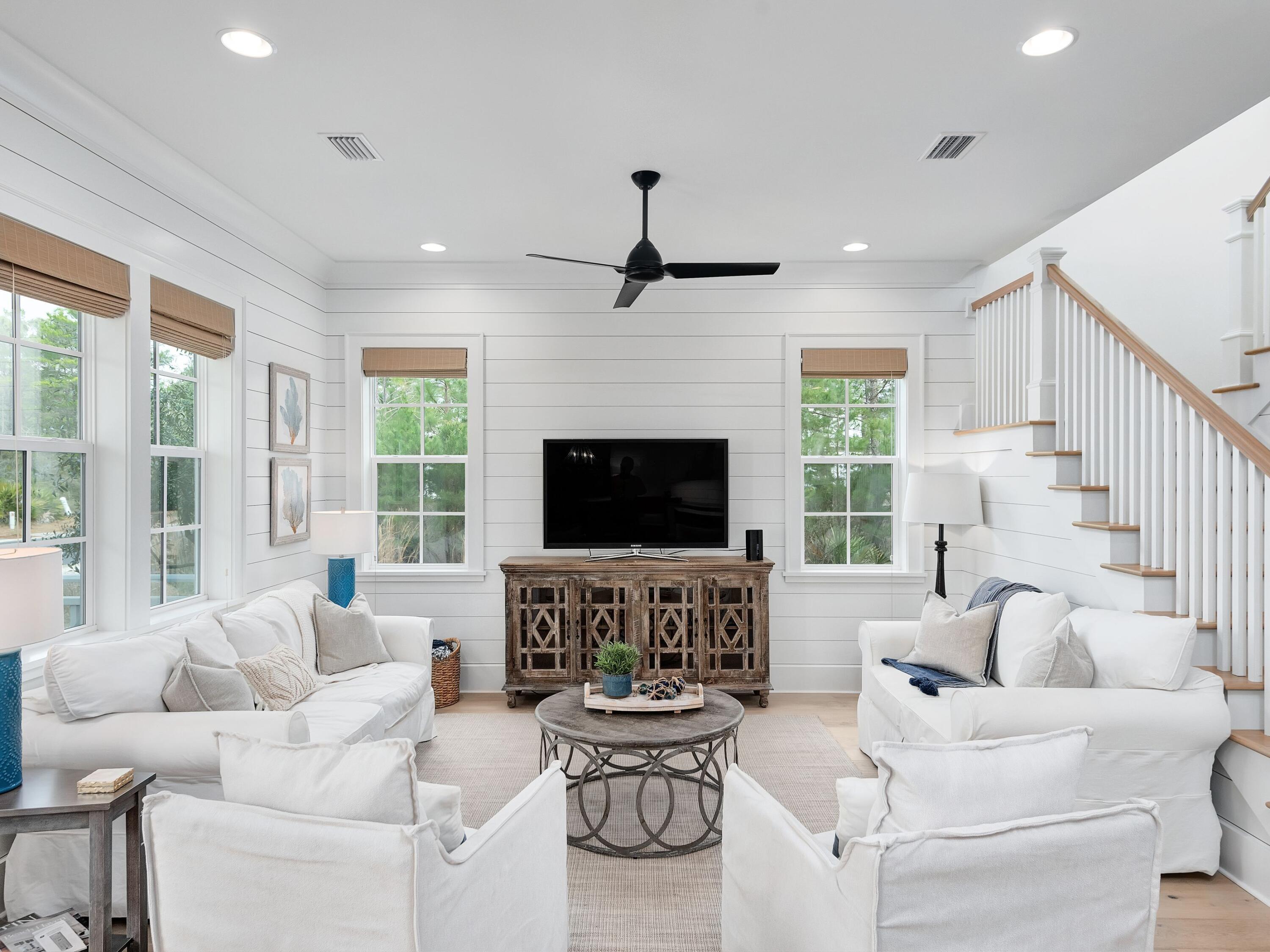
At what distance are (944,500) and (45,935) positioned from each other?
14.4ft

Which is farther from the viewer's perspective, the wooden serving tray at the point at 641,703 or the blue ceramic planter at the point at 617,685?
the blue ceramic planter at the point at 617,685

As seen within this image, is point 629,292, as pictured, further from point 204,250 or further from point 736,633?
point 736,633

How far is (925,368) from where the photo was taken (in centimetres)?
527

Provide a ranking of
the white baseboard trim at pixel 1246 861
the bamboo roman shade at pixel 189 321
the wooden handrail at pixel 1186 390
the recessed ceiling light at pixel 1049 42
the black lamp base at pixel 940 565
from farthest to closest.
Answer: the black lamp base at pixel 940 565 → the bamboo roman shade at pixel 189 321 → the wooden handrail at pixel 1186 390 → the white baseboard trim at pixel 1246 861 → the recessed ceiling light at pixel 1049 42

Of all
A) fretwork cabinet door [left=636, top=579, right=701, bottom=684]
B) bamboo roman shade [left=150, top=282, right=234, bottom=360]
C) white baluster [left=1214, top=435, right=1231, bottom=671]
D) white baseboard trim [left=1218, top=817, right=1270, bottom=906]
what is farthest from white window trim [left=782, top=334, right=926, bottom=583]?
bamboo roman shade [left=150, top=282, right=234, bottom=360]

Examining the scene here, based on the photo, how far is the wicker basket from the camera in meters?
4.88

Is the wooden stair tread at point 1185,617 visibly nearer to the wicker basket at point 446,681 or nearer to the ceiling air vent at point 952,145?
the ceiling air vent at point 952,145

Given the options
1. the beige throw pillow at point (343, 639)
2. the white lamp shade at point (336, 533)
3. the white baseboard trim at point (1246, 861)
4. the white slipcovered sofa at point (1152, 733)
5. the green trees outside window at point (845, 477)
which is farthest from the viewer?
the green trees outside window at point (845, 477)

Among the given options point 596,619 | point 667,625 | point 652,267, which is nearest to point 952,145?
point 652,267

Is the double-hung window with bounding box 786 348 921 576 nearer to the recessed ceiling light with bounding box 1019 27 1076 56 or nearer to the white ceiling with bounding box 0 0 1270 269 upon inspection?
the white ceiling with bounding box 0 0 1270 269

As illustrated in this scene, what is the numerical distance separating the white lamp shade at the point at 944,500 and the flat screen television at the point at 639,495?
3.83 ft

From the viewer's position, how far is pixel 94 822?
2029 mm

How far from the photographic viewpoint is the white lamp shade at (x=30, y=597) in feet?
6.58

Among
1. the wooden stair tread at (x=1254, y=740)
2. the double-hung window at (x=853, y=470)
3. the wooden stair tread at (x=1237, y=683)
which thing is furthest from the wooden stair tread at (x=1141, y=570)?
the double-hung window at (x=853, y=470)
